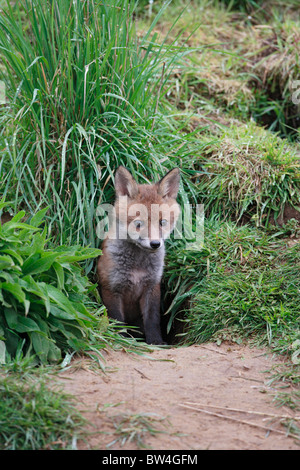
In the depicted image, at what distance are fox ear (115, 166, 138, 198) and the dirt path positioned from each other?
1.35 meters

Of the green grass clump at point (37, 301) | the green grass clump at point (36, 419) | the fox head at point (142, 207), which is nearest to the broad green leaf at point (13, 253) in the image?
the green grass clump at point (37, 301)

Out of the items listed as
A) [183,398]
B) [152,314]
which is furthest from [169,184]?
[183,398]

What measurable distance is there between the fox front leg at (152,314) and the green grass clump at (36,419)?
1.75 m

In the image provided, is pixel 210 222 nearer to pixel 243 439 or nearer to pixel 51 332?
pixel 51 332

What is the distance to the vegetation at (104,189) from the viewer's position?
11.3 ft

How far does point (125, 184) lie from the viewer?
176 inches

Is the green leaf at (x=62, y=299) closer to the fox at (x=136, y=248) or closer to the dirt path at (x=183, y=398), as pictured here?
the dirt path at (x=183, y=398)

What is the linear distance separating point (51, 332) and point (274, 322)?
1.67 m

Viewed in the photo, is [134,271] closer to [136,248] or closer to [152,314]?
[136,248]

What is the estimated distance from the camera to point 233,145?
17.9ft

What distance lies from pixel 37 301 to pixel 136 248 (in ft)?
4.67

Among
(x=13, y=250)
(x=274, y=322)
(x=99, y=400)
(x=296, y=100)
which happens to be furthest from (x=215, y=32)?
(x=99, y=400)

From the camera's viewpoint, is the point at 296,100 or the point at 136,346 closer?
the point at 136,346

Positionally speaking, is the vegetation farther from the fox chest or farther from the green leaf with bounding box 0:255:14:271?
the fox chest
